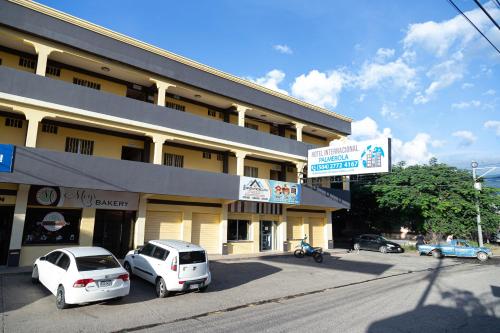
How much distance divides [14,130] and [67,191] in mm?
4032

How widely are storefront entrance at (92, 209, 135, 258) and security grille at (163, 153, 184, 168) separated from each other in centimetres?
411

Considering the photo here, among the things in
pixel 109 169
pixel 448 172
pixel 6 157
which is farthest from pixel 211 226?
pixel 448 172

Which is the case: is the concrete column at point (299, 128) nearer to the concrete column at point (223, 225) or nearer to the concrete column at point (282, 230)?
the concrete column at point (282, 230)

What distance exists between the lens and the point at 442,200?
29938 mm

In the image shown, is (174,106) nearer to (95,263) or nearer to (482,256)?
(95,263)

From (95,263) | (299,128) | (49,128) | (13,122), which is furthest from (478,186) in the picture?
(13,122)

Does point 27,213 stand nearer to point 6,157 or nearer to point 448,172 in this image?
point 6,157

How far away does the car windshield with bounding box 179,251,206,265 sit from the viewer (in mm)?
11258

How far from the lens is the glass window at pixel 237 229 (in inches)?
928

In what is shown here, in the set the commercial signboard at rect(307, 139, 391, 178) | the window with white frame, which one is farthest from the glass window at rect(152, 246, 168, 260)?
the commercial signboard at rect(307, 139, 391, 178)

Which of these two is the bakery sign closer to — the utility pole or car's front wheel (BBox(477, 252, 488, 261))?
car's front wheel (BBox(477, 252, 488, 261))

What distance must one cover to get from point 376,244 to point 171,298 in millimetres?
22895

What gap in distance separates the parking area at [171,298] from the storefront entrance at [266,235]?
6032 millimetres

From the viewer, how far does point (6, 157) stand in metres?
14.2
